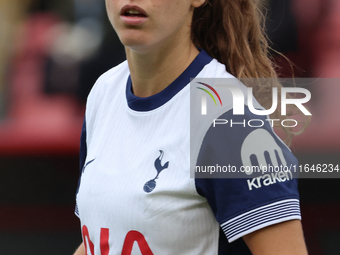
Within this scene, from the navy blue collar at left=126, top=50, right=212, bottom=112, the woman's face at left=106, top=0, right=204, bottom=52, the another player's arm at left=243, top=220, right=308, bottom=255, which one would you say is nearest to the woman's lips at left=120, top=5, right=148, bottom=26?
the woman's face at left=106, top=0, right=204, bottom=52

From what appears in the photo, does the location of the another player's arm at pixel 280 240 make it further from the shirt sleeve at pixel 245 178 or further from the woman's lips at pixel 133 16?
the woman's lips at pixel 133 16

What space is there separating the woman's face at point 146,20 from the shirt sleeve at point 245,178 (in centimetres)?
21

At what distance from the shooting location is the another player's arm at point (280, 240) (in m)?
0.69

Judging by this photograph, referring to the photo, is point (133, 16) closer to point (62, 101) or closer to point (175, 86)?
point (175, 86)

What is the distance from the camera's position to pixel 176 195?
741mm

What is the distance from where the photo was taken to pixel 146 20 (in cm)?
79

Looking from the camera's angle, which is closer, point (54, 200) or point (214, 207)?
point (214, 207)

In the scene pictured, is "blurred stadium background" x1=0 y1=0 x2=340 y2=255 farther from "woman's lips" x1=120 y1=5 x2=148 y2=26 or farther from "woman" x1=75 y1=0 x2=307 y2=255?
"woman's lips" x1=120 y1=5 x2=148 y2=26

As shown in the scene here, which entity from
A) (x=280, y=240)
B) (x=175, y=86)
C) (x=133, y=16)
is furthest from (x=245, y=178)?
(x=133, y=16)

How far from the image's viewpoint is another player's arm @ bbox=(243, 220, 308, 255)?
0.69 metres

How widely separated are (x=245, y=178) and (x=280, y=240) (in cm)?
12

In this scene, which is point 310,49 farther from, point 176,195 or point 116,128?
point 176,195

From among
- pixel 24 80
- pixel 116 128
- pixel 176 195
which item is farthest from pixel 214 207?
pixel 24 80

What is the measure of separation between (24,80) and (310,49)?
4.75ft
